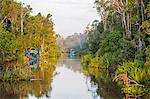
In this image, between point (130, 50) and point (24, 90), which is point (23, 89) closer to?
point (24, 90)

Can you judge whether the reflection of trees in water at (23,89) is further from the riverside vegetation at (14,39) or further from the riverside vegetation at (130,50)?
the riverside vegetation at (130,50)

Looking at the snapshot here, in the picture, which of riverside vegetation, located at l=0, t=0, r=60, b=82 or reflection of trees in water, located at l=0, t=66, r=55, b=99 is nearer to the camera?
reflection of trees in water, located at l=0, t=66, r=55, b=99

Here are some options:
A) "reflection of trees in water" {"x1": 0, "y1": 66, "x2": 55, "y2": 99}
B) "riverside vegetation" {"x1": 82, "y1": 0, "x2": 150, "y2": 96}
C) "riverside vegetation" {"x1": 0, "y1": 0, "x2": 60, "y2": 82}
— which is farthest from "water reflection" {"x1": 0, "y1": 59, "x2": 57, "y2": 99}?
"riverside vegetation" {"x1": 82, "y1": 0, "x2": 150, "y2": 96}

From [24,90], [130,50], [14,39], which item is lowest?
[24,90]

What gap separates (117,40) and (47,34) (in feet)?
117

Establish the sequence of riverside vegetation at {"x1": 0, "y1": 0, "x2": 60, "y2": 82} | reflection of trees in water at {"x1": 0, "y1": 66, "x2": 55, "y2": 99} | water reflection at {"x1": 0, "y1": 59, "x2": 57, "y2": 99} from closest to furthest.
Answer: water reflection at {"x1": 0, "y1": 59, "x2": 57, "y2": 99}, reflection of trees in water at {"x1": 0, "y1": 66, "x2": 55, "y2": 99}, riverside vegetation at {"x1": 0, "y1": 0, "x2": 60, "y2": 82}

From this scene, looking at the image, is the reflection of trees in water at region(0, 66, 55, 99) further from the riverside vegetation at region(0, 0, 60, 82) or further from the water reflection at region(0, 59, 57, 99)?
the riverside vegetation at region(0, 0, 60, 82)

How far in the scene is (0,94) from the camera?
896 inches

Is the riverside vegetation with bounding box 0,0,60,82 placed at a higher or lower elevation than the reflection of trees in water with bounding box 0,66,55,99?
higher

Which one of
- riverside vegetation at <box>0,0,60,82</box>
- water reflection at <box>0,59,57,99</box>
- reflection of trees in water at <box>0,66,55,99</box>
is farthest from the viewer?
riverside vegetation at <box>0,0,60,82</box>

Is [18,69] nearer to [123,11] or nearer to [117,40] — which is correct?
[123,11]

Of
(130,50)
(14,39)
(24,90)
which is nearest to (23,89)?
(24,90)

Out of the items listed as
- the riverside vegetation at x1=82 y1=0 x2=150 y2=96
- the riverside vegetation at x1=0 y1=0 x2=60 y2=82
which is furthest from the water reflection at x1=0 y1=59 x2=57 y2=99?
the riverside vegetation at x1=82 y1=0 x2=150 y2=96

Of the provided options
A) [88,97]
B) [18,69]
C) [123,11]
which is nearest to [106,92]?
[88,97]
